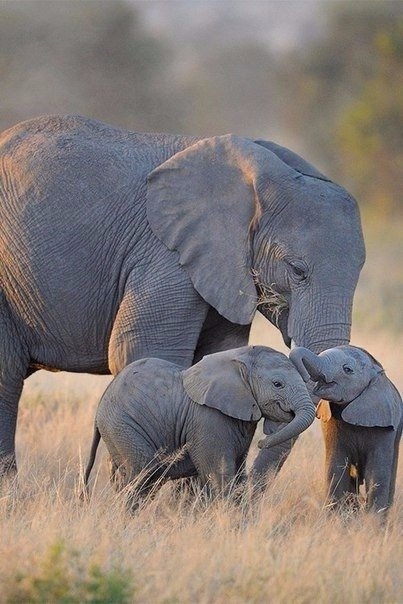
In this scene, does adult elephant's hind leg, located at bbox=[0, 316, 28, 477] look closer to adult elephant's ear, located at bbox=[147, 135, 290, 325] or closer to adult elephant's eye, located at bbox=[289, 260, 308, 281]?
adult elephant's ear, located at bbox=[147, 135, 290, 325]

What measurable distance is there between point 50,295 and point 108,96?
26.9 meters

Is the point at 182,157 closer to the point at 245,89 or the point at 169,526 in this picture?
the point at 169,526

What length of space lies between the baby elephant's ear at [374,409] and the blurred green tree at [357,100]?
2489 centimetres

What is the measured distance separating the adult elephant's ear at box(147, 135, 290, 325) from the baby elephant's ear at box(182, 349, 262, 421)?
0.52 meters

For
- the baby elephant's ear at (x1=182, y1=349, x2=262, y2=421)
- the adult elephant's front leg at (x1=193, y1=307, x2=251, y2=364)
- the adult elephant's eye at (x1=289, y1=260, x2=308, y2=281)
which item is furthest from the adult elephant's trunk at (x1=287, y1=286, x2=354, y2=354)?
the adult elephant's front leg at (x1=193, y1=307, x2=251, y2=364)

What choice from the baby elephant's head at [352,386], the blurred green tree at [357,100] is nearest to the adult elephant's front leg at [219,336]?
the baby elephant's head at [352,386]

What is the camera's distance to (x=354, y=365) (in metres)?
7.76

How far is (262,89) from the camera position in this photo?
167ft

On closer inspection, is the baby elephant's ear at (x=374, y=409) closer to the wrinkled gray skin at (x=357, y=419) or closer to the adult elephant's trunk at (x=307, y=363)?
the wrinkled gray skin at (x=357, y=419)

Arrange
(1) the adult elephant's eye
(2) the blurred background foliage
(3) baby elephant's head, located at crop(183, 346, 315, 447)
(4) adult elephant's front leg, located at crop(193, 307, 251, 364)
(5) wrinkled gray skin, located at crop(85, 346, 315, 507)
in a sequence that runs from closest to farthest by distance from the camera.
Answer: (3) baby elephant's head, located at crop(183, 346, 315, 447)
(5) wrinkled gray skin, located at crop(85, 346, 315, 507)
(1) the adult elephant's eye
(4) adult elephant's front leg, located at crop(193, 307, 251, 364)
(2) the blurred background foliage

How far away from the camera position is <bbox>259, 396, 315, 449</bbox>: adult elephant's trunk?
727 cm

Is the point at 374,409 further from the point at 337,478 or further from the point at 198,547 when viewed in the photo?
the point at 198,547

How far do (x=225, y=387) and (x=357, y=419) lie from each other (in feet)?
2.31

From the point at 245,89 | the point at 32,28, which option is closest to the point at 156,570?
the point at 32,28
